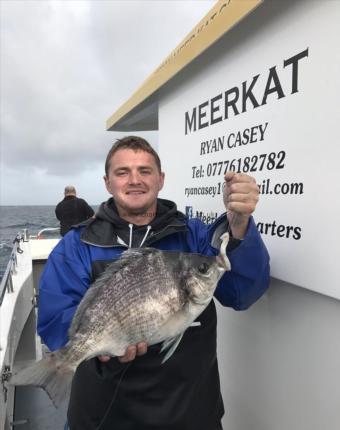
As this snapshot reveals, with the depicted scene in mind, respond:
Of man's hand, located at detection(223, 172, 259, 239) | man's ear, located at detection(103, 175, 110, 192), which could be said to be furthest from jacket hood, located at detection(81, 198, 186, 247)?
man's hand, located at detection(223, 172, 259, 239)

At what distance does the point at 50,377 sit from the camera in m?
1.54

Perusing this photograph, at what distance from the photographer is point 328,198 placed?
166 cm

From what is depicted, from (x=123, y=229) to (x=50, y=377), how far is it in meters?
0.78

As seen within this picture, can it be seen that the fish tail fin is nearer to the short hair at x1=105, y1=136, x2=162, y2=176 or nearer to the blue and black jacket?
the blue and black jacket

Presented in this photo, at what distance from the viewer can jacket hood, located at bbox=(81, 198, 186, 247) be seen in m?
1.95

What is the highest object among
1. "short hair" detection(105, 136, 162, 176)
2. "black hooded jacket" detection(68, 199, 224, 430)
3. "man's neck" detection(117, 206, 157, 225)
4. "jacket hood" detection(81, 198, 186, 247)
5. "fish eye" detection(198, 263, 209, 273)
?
"short hair" detection(105, 136, 162, 176)

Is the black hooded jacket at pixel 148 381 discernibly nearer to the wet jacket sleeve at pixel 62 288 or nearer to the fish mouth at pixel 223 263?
the wet jacket sleeve at pixel 62 288

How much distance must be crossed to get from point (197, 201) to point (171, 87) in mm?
1192

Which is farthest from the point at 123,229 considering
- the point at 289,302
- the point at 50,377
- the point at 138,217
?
the point at 289,302

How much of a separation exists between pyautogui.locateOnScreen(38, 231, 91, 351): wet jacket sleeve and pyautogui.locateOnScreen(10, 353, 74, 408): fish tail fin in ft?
0.66

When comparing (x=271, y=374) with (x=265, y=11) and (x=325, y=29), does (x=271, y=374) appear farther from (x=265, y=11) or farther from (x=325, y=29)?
(x=265, y=11)

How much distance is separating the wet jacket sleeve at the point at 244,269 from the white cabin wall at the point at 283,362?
266mm

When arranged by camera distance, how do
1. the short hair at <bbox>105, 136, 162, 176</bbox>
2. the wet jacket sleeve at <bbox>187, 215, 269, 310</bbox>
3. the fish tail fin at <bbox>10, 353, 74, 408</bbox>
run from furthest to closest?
1. the short hair at <bbox>105, 136, 162, 176</bbox>
2. the wet jacket sleeve at <bbox>187, 215, 269, 310</bbox>
3. the fish tail fin at <bbox>10, 353, 74, 408</bbox>

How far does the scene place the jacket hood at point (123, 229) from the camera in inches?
76.7
